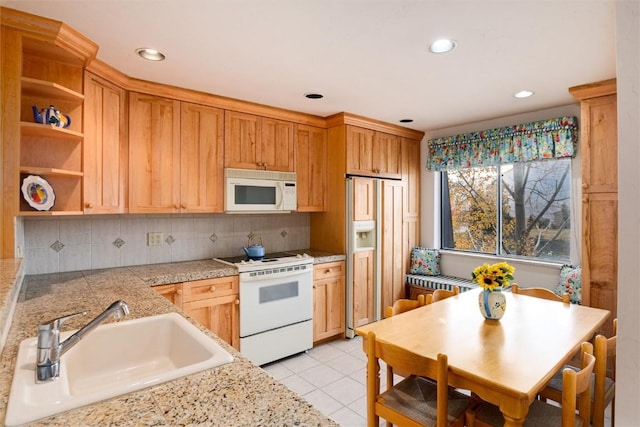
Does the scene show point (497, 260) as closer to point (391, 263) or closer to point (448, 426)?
point (391, 263)

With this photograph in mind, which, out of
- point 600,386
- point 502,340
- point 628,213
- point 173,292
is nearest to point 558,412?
point 600,386

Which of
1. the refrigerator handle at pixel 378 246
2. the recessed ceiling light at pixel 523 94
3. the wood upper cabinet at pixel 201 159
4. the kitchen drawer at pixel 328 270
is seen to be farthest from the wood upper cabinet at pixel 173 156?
the recessed ceiling light at pixel 523 94

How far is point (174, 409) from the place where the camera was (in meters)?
0.86

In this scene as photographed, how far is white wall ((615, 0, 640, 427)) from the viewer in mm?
579

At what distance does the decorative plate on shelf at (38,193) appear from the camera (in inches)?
80.6

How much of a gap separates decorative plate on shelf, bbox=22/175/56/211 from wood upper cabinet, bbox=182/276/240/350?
3.35 ft

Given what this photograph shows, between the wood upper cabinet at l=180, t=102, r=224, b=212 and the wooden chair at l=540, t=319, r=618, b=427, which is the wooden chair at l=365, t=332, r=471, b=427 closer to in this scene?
the wooden chair at l=540, t=319, r=618, b=427

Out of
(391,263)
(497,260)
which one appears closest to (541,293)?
(497,260)

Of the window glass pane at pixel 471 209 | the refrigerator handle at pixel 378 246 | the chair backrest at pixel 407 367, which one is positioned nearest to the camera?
the chair backrest at pixel 407 367

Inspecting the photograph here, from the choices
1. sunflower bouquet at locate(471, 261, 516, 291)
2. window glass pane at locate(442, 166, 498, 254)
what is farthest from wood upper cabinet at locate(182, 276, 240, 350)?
window glass pane at locate(442, 166, 498, 254)

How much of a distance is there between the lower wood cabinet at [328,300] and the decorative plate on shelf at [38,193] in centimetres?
219

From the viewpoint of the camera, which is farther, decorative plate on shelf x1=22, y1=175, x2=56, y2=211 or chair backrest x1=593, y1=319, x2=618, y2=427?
decorative plate on shelf x1=22, y1=175, x2=56, y2=211

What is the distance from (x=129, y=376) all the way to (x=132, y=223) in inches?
74.5

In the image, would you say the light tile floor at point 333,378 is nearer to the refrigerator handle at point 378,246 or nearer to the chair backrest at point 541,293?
the refrigerator handle at point 378,246
